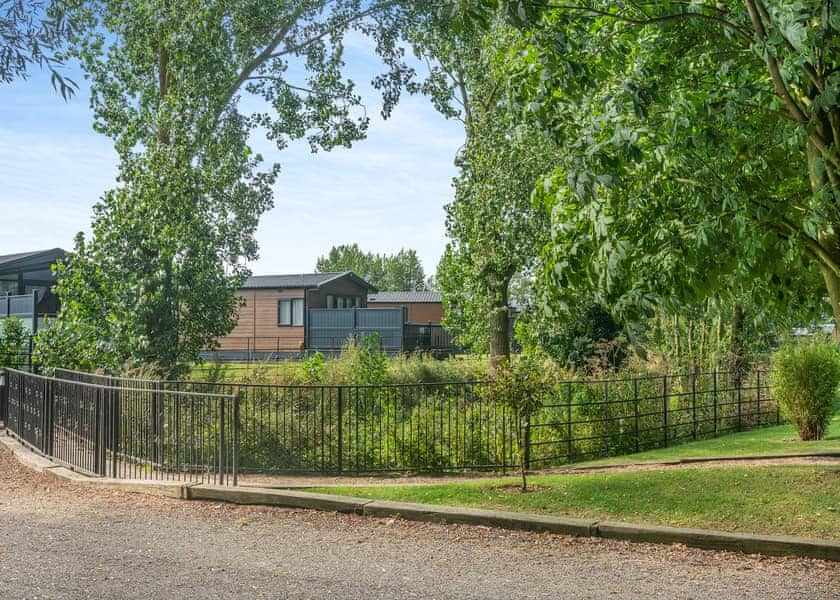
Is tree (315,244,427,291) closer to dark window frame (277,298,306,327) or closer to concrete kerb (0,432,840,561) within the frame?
dark window frame (277,298,306,327)

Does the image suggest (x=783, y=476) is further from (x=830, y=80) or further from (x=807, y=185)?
(x=830, y=80)

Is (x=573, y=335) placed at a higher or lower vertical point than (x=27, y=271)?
lower

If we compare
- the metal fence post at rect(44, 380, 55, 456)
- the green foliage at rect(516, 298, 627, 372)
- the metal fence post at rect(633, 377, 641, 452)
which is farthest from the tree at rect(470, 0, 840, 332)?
the green foliage at rect(516, 298, 627, 372)

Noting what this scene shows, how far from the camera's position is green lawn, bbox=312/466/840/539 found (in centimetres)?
786

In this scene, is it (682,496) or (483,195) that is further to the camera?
(483,195)

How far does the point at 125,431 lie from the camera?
41.0ft

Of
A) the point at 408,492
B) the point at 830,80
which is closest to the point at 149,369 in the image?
the point at 408,492

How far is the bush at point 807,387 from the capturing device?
14.2 metres

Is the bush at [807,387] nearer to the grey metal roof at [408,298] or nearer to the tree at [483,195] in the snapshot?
the tree at [483,195]

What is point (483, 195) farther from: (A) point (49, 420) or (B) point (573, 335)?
(A) point (49, 420)

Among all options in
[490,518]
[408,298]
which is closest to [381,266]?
[408,298]

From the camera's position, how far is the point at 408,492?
9.32 metres

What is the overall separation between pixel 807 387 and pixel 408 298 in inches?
1793

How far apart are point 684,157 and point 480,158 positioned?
13791 millimetres
